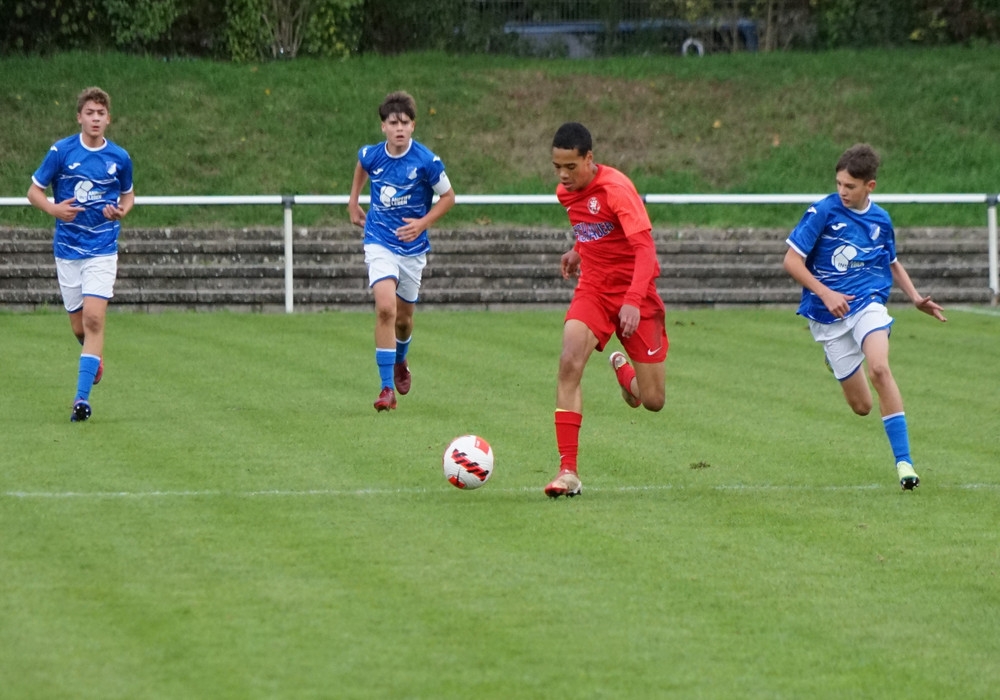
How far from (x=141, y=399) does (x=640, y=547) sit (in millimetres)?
5819

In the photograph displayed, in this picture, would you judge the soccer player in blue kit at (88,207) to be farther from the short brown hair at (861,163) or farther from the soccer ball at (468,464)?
the short brown hair at (861,163)

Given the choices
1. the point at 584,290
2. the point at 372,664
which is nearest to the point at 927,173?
the point at 584,290

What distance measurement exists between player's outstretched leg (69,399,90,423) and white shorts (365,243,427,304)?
2.13 meters

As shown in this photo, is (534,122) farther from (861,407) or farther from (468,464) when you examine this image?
(468,464)

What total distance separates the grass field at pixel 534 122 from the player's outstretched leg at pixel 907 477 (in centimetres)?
1344

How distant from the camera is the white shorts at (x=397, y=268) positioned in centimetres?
1184

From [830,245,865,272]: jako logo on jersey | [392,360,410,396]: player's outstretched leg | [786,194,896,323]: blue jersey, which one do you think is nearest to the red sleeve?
[786,194,896,323]: blue jersey

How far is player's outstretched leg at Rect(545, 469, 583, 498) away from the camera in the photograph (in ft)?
26.8

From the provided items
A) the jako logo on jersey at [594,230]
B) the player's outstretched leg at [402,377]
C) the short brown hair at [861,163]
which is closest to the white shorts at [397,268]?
the player's outstretched leg at [402,377]

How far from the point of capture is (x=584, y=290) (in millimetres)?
8625

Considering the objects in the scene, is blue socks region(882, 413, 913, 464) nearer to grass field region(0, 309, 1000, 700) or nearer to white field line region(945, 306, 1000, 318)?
grass field region(0, 309, 1000, 700)

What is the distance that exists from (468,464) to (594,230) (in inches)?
54.4

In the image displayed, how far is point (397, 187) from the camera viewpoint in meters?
11.9

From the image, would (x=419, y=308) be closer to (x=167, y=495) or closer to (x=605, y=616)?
(x=167, y=495)
